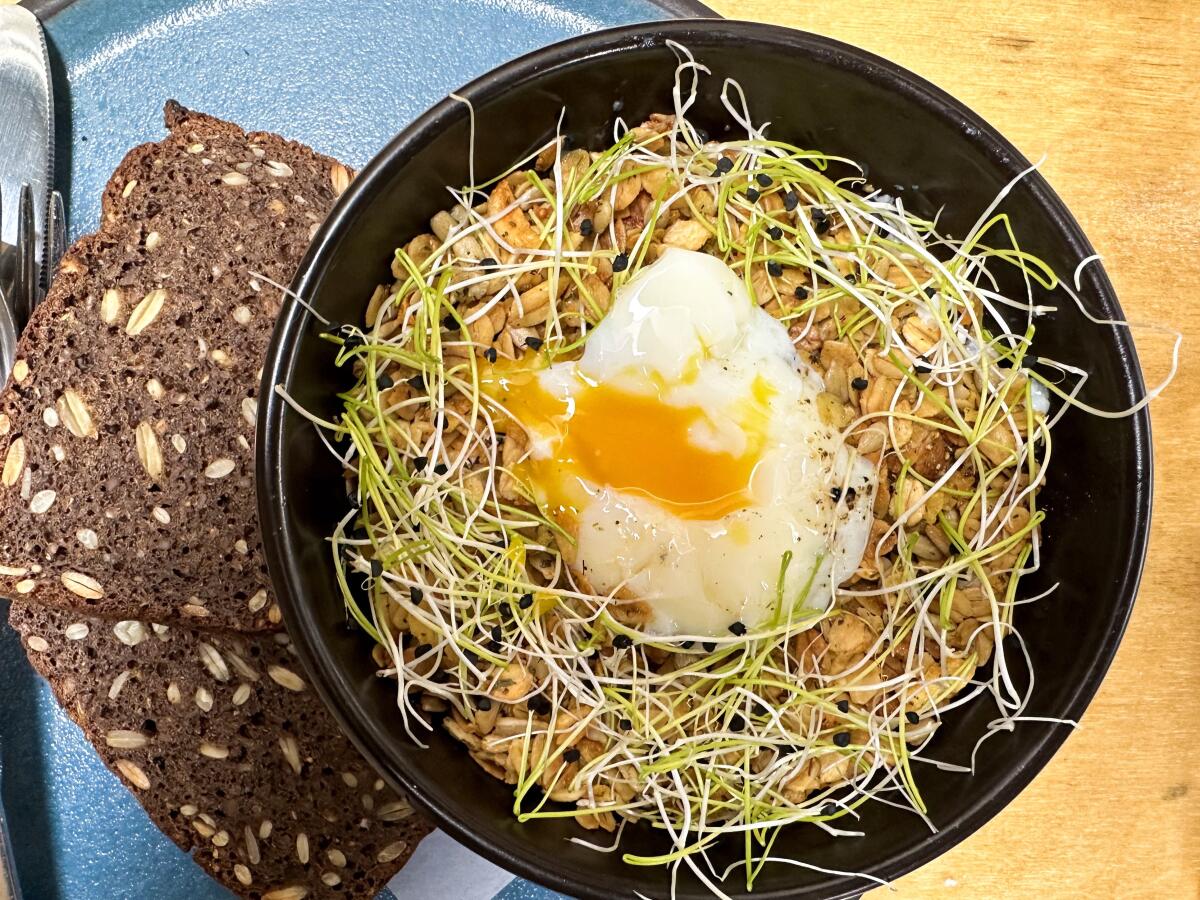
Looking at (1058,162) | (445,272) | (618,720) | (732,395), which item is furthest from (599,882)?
(1058,162)

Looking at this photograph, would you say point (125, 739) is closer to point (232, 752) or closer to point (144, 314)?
point (232, 752)

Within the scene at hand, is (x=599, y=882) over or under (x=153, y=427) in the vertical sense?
under

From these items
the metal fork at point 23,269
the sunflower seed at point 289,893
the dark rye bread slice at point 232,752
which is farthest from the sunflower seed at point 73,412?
the sunflower seed at point 289,893

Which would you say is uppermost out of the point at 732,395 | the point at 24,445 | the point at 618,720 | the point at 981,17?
the point at 981,17

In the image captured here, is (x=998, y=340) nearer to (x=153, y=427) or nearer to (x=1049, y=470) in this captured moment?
(x=1049, y=470)

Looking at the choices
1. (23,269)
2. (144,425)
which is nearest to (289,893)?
(144,425)
